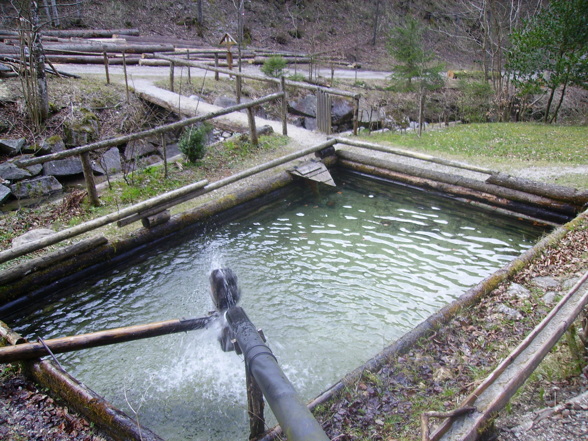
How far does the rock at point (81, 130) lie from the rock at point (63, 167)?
88 cm

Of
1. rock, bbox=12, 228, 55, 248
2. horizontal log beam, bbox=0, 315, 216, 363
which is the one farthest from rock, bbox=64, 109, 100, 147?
horizontal log beam, bbox=0, 315, 216, 363

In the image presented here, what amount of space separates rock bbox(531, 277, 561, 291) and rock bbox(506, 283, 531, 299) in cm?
23

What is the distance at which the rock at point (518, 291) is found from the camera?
5562 mm

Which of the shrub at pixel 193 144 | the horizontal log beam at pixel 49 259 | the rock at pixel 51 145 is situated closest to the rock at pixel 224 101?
the rock at pixel 51 145

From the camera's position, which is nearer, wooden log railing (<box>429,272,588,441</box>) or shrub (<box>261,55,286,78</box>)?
wooden log railing (<box>429,272,588,441</box>)

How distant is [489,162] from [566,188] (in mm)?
2671

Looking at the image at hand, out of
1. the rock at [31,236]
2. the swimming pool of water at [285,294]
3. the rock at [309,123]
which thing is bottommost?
the swimming pool of water at [285,294]

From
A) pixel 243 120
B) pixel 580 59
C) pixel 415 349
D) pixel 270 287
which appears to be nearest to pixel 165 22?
pixel 243 120

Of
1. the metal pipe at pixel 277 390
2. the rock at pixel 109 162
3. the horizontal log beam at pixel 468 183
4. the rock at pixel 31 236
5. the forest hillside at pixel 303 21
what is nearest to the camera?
the metal pipe at pixel 277 390

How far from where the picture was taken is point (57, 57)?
16594mm

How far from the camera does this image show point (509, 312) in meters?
5.24

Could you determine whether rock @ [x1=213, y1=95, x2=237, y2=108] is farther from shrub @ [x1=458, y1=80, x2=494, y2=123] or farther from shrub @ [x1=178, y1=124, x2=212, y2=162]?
shrub @ [x1=458, y1=80, x2=494, y2=123]

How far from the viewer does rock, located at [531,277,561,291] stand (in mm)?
5696

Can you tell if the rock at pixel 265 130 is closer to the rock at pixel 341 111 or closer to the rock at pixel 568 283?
the rock at pixel 341 111
